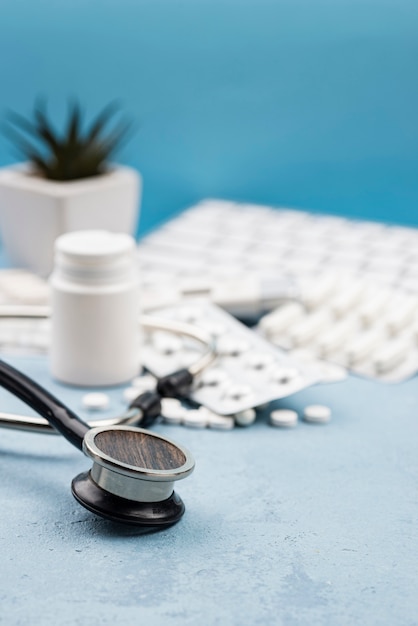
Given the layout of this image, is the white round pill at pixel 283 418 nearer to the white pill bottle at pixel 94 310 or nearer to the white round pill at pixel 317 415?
the white round pill at pixel 317 415

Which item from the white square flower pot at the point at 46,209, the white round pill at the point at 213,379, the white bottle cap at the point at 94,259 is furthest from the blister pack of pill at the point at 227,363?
the white square flower pot at the point at 46,209

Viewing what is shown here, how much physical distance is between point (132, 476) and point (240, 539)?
11 centimetres

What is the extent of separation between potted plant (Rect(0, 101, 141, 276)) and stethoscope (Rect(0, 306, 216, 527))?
531 millimetres

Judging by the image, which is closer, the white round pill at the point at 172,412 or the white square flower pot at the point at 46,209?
the white round pill at the point at 172,412

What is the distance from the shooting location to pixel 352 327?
1.14 meters

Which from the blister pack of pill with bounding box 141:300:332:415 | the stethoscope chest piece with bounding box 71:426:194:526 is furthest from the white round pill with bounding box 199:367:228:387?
the stethoscope chest piece with bounding box 71:426:194:526

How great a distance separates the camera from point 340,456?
862mm

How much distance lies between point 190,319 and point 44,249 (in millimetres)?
299

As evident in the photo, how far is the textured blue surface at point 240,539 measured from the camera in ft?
2.07

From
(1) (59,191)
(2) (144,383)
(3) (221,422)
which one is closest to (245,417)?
(3) (221,422)

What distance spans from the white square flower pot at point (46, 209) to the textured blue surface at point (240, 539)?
47cm

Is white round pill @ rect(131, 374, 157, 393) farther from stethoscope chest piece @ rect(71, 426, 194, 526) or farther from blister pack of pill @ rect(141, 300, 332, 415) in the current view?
stethoscope chest piece @ rect(71, 426, 194, 526)

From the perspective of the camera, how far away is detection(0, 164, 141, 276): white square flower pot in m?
1.29

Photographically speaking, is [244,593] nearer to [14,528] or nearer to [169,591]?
[169,591]
